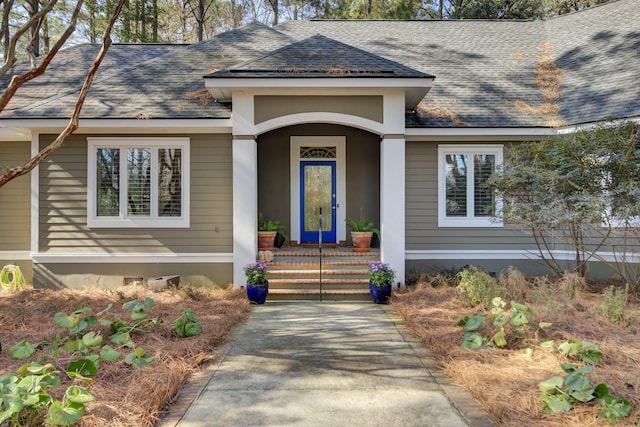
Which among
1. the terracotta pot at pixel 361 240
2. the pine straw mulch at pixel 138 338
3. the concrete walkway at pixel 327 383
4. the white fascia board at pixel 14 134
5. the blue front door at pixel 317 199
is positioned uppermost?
the white fascia board at pixel 14 134

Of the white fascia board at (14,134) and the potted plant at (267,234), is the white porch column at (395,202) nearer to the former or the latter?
the potted plant at (267,234)

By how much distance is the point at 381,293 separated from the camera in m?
7.11

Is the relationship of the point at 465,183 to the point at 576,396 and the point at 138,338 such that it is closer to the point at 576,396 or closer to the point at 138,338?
the point at 576,396

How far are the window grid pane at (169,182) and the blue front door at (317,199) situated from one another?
106 inches

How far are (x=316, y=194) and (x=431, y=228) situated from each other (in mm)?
2625

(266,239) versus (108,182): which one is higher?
(108,182)

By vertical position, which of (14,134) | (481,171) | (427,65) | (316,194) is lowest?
(316,194)

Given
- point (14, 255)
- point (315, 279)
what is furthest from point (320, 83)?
point (14, 255)

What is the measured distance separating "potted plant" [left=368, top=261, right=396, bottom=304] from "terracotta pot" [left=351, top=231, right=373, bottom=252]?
151 cm

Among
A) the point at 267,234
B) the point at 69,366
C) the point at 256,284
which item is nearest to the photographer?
the point at 69,366

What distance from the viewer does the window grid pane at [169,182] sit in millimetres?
8219

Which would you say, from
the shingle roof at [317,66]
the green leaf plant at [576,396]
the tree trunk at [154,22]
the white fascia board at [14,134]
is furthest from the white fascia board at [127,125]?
the tree trunk at [154,22]

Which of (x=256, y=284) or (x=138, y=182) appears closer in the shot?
(x=256, y=284)

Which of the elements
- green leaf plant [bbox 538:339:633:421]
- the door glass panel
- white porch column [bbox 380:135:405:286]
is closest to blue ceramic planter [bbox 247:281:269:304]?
white porch column [bbox 380:135:405:286]
